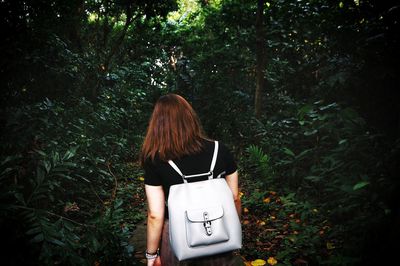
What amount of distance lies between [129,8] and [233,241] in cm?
909

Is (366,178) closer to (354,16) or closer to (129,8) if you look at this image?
(354,16)

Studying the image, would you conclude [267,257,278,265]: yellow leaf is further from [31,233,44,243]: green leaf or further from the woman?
[31,233,44,243]: green leaf

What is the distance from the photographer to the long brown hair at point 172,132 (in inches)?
80.4

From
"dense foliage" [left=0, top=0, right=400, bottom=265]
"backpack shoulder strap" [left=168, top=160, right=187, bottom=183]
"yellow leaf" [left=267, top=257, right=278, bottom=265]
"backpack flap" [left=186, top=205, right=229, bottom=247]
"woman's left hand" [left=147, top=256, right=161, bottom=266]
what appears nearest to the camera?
"backpack flap" [left=186, top=205, right=229, bottom=247]

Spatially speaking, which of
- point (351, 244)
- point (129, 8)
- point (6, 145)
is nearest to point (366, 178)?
point (351, 244)

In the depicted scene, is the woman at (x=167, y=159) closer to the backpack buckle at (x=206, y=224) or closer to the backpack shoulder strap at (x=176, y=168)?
the backpack shoulder strap at (x=176, y=168)

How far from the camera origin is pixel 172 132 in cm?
210

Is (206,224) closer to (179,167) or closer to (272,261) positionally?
(179,167)

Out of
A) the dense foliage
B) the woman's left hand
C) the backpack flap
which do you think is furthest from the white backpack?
the dense foliage

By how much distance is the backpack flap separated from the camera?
1.85 meters

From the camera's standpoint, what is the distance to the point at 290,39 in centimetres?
806

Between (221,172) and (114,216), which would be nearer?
(221,172)

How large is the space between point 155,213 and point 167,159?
38 cm

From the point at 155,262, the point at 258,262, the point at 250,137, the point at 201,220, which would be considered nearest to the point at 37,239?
the point at 155,262
